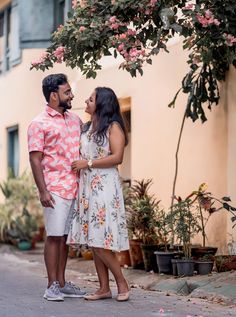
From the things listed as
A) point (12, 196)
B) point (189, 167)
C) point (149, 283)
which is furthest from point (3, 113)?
point (149, 283)

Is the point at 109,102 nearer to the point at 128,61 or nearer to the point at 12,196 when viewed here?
the point at 128,61

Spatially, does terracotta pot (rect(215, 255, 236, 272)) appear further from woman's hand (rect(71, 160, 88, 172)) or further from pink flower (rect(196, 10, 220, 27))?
pink flower (rect(196, 10, 220, 27))

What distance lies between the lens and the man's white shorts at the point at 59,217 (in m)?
7.08

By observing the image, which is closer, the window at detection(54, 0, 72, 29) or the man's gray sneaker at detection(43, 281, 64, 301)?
the man's gray sneaker at detection(43, 281, 64, 301)

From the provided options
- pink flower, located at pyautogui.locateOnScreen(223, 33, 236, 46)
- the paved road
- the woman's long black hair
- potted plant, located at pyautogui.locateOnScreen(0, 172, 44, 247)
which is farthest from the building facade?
the woman's long black hair

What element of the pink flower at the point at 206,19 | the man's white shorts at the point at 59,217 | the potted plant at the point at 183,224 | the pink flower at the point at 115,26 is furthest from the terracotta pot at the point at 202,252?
the pink flower at the point at 206,19

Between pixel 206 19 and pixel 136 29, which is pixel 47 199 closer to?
pixel 136 29

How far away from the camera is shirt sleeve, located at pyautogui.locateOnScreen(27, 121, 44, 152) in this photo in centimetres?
710

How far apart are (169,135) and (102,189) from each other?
4.49 m

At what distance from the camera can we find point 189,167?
1084 centimetres

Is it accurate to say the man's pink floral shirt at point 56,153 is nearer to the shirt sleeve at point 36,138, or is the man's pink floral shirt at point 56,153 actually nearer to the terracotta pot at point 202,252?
the shirt sleeve at point 36,138

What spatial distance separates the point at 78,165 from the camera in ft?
23.1

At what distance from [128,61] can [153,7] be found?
51 centimetres

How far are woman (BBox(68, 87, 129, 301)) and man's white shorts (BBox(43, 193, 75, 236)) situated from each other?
83mm
